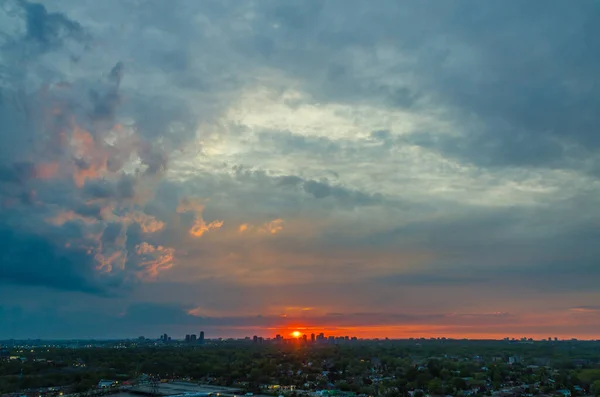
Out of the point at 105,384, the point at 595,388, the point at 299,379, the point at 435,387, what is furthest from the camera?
the point at 299,379

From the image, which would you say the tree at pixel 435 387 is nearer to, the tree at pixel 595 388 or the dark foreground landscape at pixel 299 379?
the dark foreground landscape at pixel 299 379

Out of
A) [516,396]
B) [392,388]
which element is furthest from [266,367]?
[516,396]

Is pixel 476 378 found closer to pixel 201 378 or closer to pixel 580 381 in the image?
pixel 580 381

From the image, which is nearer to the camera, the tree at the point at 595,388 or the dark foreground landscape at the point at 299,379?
the tree at the point at 595,388

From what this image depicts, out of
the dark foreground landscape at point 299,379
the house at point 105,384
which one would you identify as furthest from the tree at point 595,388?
the house at point 105,384

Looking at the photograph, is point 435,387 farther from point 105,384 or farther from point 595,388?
point 105,384

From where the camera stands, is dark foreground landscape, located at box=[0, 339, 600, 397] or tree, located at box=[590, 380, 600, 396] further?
dark foreground landscape, located at box=[0, 339, 600, 397]

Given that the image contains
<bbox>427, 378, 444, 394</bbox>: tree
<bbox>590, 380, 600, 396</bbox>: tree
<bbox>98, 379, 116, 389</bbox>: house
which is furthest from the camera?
<bbox>98, 379, 116, 389</bbox>: house

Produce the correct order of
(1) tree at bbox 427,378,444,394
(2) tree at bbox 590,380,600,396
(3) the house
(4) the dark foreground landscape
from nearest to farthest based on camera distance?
(2) tree at bbox 590,380,600,396
(4) the dark foreground landscape
(1) tree at bbox 427,378,444,394
(3) the house

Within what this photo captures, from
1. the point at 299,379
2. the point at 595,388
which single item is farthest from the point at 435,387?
the point at 299,379

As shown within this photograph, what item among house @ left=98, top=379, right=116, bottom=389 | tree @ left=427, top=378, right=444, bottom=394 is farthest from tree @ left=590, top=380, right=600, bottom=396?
house @ left=98, top=379, right=116, bottom=389

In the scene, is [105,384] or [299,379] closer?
[105,384]

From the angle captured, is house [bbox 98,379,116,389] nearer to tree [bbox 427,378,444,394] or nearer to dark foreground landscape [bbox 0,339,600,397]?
dark foreground landscape [bbox 0,339,600,397]
